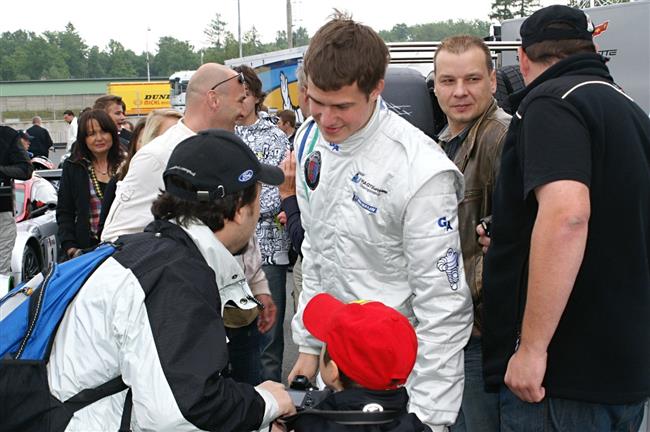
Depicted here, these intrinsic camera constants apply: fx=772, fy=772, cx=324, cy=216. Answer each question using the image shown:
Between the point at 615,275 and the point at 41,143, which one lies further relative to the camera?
the point at 41,143

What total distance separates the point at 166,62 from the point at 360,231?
4896 inches

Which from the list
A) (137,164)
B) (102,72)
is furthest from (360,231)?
(102,72)

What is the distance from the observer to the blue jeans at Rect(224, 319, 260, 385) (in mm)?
4316

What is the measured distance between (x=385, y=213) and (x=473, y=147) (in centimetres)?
72

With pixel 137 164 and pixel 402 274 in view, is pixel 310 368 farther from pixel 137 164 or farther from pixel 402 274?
pixel 137 164

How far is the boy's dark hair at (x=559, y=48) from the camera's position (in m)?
2.64

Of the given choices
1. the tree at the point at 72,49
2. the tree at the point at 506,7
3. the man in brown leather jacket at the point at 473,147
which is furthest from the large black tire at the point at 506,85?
the tree at the point at 72,49

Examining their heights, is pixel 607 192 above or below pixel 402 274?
above

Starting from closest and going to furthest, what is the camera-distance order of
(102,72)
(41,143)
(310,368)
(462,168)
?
(310,368), (462,168), (41,143), (102,72)

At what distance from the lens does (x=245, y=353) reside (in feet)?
14.5

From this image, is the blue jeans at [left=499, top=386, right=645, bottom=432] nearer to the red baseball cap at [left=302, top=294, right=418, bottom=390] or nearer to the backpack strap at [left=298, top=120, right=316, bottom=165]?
the red baseball cap at [left=302, top=294, right=418, bottom=390]

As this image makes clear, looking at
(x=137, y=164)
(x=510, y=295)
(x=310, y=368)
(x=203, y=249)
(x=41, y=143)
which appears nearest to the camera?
(x=203, y=249)

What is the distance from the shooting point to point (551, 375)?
2.54 m

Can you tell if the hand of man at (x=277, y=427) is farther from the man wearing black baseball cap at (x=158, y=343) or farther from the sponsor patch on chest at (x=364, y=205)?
the sponsor patch on chest at (x=364, y=205)
